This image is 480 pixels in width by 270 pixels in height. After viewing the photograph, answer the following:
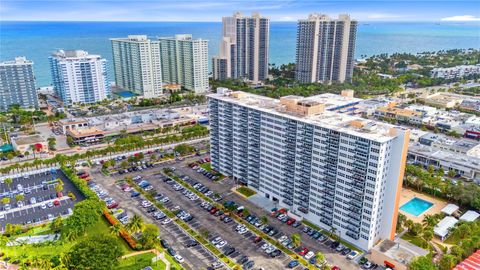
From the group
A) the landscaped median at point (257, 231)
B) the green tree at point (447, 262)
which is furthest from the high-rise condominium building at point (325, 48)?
the green tree at point (447, 262)

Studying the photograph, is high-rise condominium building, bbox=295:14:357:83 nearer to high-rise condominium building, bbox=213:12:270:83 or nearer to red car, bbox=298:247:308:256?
high-rise condominium building, bbox=213:12:270:83

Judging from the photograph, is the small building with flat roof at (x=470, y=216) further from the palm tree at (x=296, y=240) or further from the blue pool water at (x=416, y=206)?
the palm tree at (x=296, y=240)

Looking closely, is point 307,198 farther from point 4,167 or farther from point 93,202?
point 4,167

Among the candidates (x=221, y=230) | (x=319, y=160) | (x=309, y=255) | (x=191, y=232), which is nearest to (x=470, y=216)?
(x=319, y=160)

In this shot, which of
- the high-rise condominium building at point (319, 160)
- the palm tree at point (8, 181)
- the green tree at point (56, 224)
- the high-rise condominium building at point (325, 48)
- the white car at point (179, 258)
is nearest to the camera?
the high-rise condominium building at point (319, 160)

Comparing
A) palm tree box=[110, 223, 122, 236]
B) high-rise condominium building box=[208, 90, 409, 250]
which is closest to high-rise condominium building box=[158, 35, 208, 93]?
high-rise condominium building box=[208, 90, 409, 250]

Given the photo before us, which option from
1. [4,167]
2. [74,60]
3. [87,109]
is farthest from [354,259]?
[74,60]

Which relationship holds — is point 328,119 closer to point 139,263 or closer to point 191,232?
point 191,232
